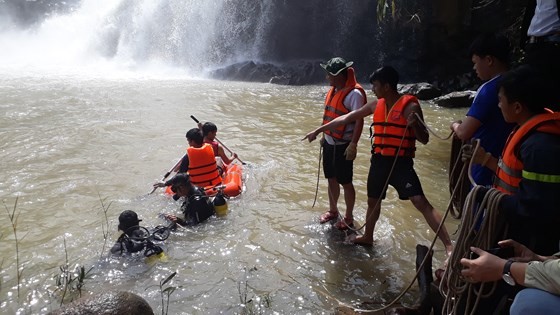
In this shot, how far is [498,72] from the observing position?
2.95 m

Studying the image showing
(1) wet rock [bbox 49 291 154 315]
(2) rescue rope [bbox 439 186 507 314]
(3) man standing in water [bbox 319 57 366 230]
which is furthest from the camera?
(3) man standing in water [bbox 319 57 366 230]

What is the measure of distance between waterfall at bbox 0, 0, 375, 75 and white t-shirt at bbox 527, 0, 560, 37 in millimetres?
20278

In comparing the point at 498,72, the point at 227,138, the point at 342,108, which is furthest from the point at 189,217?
the point at 227,138

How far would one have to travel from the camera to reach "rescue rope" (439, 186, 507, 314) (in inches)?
85.4

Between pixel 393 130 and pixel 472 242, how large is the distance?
5.53ft

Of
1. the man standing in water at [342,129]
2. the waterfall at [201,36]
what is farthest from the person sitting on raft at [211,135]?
the waterfall at [201,36]

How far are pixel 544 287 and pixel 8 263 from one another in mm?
4591

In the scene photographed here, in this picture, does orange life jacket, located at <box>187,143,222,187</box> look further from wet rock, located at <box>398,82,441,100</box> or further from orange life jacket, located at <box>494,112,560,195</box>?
wet rock, located at <box>398,82,441,100</box>

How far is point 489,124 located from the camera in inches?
115

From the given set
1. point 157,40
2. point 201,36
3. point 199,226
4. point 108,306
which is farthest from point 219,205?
point 157,40

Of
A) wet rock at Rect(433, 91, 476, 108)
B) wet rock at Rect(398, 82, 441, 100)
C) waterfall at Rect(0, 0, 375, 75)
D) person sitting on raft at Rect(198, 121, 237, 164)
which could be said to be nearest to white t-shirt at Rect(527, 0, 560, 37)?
person sitting on raft at Rect(198, 121, 237, 164)

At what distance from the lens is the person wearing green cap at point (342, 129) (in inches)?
170

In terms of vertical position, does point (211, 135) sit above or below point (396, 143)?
below

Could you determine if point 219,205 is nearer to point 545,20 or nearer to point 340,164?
point 340,164
